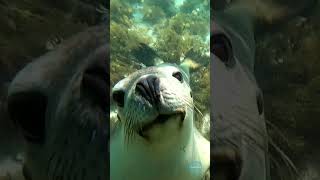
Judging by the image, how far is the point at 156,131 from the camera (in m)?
3.23

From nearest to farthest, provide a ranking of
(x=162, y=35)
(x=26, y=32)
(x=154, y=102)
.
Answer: (x=154, y=102) < (x=26, y=32) < (x=162, y=35)

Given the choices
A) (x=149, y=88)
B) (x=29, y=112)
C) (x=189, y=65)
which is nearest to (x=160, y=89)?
(x=149, y=88)

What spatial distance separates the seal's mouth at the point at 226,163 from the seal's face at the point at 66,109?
2.15 feet

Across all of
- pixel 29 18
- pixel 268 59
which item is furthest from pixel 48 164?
pixel 268 59

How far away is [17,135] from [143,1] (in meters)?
1.10

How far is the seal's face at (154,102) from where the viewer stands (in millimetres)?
3199

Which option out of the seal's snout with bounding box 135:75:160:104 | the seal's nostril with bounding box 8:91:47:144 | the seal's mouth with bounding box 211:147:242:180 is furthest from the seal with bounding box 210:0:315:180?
the seal's nostril with bounding box 8:91:47:144

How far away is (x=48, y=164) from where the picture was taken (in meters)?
3.30

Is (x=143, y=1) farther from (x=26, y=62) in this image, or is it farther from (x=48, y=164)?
(x=48, y=164)

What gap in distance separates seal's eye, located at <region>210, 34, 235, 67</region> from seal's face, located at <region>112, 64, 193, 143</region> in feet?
0.83

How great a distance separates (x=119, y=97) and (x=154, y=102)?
250mm

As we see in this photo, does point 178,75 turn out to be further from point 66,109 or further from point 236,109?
point 66,109

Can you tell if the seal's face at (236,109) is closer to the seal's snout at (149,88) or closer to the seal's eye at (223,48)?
the seal's eye at (223,48)

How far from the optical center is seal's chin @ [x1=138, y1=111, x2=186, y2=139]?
3.20 metres
